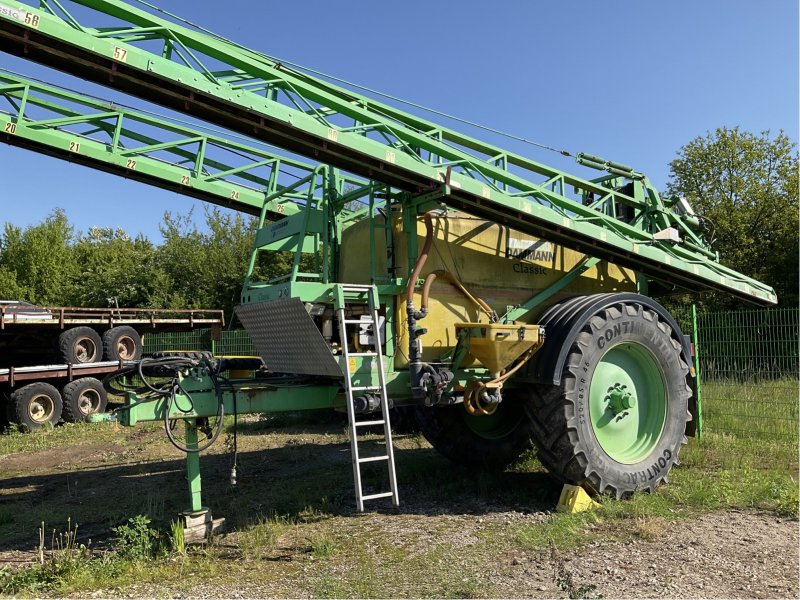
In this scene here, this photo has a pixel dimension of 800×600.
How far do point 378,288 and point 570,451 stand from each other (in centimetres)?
218

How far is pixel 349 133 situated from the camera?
539 cm

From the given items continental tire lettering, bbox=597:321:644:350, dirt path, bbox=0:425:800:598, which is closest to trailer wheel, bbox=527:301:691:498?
continental tire lettering, bbox=597:321:644:350

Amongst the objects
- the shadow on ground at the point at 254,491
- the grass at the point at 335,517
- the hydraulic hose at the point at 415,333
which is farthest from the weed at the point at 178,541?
the hydraulic hose at the point at 415,333

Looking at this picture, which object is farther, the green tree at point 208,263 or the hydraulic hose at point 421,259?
the green tree at point 208,263

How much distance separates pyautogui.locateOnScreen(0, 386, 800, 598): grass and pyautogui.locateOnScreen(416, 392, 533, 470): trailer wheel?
0.18 metres

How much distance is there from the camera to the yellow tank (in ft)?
19.7

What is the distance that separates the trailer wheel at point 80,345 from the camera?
14109mm

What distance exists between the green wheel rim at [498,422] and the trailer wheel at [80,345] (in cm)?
1024

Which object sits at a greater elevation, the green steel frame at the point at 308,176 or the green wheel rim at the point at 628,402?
the green steel frame at the point at 308,176

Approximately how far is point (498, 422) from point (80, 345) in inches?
418

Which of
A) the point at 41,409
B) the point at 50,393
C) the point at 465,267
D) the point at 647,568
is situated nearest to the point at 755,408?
the point at 465,267

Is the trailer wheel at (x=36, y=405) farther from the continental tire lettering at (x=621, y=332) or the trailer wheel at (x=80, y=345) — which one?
the continental tire lettering at (x=621, y=332)

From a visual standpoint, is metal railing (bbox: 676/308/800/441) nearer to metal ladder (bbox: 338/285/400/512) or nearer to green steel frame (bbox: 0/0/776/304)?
green steel frame (bbox: 0/0/776/304)

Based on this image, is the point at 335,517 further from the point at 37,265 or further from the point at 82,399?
the point at 37,265
